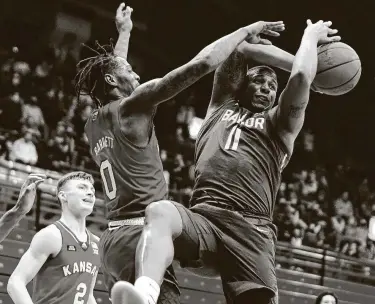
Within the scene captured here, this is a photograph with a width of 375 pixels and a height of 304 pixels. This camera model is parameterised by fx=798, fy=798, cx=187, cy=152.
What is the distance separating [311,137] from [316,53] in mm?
10868

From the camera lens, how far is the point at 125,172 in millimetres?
4051

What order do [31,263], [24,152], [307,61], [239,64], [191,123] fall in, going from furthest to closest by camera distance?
[191,123]
[24,152]
[31,263]
[239,64]
[307,61]

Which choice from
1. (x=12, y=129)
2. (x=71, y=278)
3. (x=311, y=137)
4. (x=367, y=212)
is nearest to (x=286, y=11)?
(x=311, y=137)

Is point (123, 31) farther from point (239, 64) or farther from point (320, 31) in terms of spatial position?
point (320, 31)

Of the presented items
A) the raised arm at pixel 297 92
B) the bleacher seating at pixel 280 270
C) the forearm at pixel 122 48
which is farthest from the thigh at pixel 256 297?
the bleacher seating at pixel 280 270

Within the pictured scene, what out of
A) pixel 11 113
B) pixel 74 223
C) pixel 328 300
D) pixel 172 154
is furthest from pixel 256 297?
pixel 172 154

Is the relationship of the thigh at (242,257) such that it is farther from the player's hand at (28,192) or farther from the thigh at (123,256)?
the player's hand at (28,192)

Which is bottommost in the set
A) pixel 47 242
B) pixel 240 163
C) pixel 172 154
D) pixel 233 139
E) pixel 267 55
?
pixel 47 242

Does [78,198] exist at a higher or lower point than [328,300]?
higher

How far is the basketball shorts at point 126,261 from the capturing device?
3883 mm

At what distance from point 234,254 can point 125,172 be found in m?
0.73

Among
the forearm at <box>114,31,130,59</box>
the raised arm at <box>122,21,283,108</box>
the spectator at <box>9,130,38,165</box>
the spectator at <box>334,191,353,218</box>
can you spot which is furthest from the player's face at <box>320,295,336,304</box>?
the spectator at <box>334,191,353,218</box>

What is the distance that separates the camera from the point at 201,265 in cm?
378

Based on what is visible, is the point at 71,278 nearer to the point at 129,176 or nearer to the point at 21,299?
the point at 21,299
